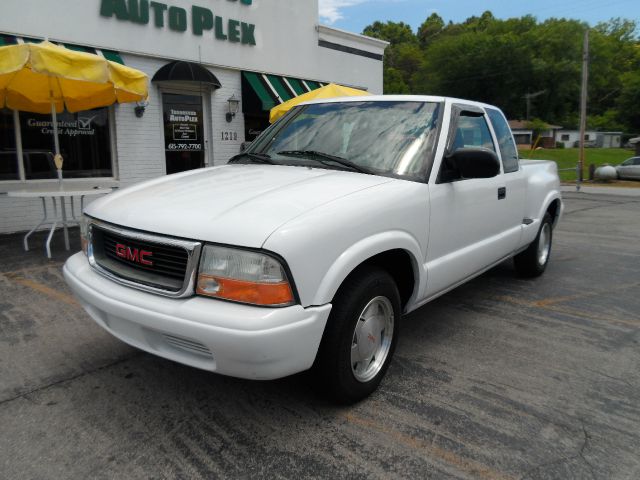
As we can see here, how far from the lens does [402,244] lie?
2850 millimetres

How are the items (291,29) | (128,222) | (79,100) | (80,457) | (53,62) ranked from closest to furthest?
1. (80,457)
2. (128,222)
3. (53,62)
4. (79,100)
5. (291,29)

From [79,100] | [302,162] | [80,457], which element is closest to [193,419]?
[80,457]

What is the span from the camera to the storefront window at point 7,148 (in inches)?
319

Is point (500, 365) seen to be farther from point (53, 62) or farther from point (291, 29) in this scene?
point (291, 29)

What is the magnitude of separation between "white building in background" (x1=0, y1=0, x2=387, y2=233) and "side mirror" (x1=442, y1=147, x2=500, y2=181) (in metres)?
7.44

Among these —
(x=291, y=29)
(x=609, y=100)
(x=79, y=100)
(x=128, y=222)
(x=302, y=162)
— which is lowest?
(x=128, y=222)

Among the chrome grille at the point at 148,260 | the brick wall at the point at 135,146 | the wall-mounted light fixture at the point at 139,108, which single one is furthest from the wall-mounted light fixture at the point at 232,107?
the chrome grille at the point at 148,260

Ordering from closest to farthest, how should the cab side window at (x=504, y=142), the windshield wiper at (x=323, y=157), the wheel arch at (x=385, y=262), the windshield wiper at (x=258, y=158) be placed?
the wheel arch at (x=385, y=262)
the windshield wiper at (x=323, y=157)
the windshield wiper at (x=258, y=158)
the cab side window at (x=504, y=142)

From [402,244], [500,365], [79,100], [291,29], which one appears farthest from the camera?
[291,29]

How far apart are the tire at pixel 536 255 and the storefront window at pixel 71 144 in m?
7.46

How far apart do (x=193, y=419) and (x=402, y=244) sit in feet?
4.89

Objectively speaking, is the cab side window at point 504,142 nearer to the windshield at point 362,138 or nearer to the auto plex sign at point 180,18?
the windshield at point 362,138

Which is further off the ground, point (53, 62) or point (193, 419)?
point (53, 62)

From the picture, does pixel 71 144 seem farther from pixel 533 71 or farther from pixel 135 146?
pixel 533 71
